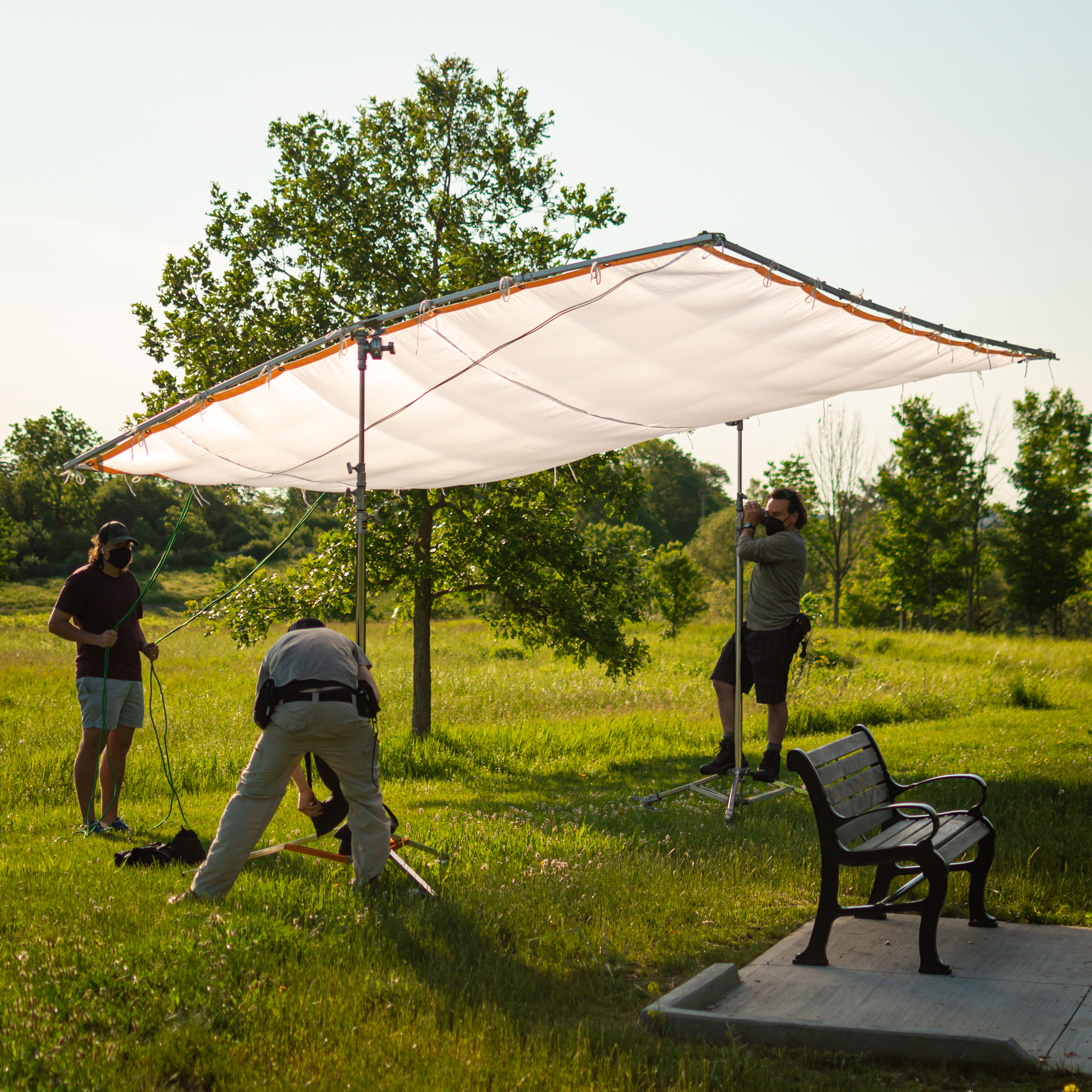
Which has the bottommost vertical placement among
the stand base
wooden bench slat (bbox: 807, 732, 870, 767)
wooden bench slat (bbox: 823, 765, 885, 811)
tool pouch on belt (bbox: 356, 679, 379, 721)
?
the stand base

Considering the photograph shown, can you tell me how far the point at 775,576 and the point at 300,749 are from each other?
3550 millimetres

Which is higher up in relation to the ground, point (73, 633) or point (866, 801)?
point (73, 633)

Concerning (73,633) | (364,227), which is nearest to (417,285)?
(364,227)

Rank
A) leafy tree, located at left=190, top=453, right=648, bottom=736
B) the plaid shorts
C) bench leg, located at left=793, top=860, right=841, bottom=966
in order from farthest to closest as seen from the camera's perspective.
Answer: leafy tree, located at left=190, top=453, right=648, bottom=736 < the plaid shorts < bench leg, located at left=793, top=860, right=841, bottom=966

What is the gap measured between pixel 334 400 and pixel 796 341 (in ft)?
10.1

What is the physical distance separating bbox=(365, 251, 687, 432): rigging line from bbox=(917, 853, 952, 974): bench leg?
112 inches

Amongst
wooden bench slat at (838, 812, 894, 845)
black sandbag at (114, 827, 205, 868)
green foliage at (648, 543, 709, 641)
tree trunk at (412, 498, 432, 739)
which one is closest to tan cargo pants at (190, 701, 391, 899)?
black sandbag at (114, 827, 205, 868)

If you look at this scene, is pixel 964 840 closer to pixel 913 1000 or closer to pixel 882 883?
pixel 882 883

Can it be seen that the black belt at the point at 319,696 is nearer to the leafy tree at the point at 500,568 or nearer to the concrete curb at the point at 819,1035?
the concrete curb at the point at 819,1035

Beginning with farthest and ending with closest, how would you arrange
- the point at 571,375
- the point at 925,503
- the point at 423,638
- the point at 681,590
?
1. the point at 925,503
2. the point at 681,590
3. the point at 423,638
4. the point at 571,375

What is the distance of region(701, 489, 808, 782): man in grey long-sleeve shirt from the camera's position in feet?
20.6

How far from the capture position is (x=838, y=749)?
173 inches

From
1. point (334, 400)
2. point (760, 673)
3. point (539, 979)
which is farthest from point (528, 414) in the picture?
point (539, 979)

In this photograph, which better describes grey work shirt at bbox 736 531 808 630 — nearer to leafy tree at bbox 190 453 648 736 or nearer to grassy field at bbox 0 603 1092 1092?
grassy field at bbox 0 603 1092 1092
